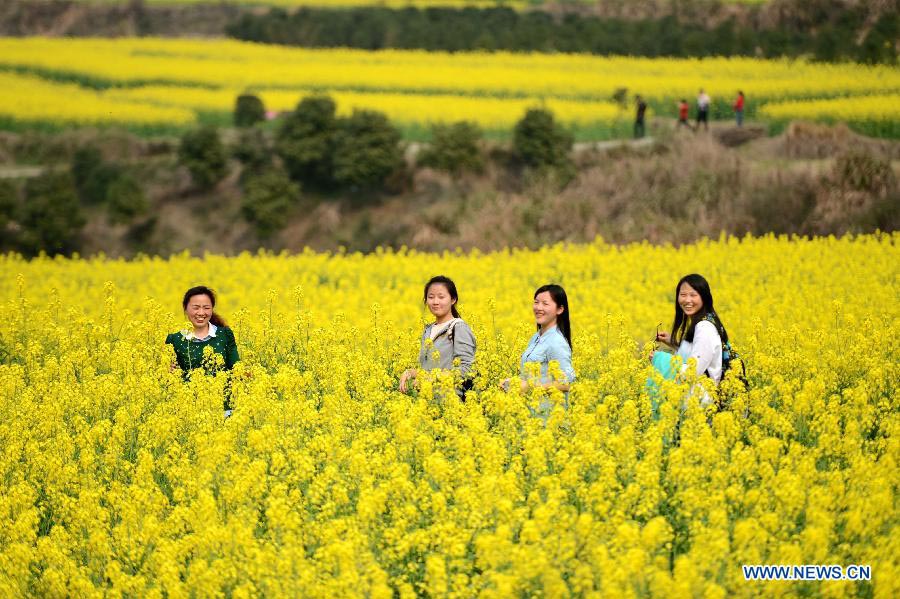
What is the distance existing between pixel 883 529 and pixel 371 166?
2279cm

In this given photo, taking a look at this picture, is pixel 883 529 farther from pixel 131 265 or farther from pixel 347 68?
pixel 347 68

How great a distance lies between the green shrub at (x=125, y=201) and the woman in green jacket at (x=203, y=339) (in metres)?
20.0

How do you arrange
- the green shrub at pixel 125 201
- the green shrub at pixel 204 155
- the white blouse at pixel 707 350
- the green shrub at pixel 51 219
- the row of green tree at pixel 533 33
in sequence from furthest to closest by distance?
1. the row of green tree at pixel 533 33
2. the green shrub at pixel 204 155
3. the green shrub at pixel 125 201
4. the green shrub at pixel 51 219
5. the white blouse at pixel 707 350

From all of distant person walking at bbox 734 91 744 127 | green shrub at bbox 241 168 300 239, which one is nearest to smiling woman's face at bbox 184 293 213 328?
green shrub at bbox 241 168 300 239

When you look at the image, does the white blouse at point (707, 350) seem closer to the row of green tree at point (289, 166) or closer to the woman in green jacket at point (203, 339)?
the woman in green jacket at point (203, 339)

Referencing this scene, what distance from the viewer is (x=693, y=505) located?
5652mm

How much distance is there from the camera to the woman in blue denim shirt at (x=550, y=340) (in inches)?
280

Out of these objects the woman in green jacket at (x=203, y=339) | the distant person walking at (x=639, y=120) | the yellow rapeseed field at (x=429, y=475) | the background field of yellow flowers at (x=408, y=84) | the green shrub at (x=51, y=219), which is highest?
the background field of yellow flowers at (x=408, y=84)

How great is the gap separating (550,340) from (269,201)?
20.7 meters

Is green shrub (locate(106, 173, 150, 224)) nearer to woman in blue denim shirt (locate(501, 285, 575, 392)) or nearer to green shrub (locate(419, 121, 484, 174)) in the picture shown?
green shrub (locate(419, 121, 484, 174))

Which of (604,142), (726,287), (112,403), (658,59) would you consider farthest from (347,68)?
(112,403)

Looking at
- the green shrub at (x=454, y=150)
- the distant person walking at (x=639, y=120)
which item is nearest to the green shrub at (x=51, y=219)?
the green shrub at (x=454, y=150)

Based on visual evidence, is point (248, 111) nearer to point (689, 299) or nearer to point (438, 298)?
point (438, 298)

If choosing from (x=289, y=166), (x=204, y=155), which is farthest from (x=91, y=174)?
(x=289, y=166)
